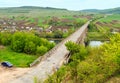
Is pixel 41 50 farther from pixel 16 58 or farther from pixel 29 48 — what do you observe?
pixel 16 58

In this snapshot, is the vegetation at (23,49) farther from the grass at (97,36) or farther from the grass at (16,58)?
the grass at (97,36)

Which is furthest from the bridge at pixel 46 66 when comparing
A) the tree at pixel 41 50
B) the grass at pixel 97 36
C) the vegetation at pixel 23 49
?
the grass at pixel 97 36

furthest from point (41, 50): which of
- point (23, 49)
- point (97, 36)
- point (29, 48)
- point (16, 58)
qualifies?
point (97, 36)

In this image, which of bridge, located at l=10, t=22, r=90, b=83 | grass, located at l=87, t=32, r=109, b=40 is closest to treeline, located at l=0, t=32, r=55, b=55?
bridge, located at l=10, t=22, r=90, b=83

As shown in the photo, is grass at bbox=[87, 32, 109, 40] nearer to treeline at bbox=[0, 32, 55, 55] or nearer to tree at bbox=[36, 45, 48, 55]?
treeline at bbox=[0, 32, 55, 55]

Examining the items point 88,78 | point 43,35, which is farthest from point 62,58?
point 43,35

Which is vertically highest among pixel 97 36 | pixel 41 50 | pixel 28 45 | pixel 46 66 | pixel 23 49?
pixel 46 66

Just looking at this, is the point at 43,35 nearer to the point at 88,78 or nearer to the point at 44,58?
the point at 44,58

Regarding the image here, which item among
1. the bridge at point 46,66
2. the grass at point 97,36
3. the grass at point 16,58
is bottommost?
the grass at point 97,36

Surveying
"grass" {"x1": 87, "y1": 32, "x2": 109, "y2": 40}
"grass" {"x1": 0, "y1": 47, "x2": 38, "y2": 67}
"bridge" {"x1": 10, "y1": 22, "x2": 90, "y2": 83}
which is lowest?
"grass" {"x1": 87, "y1": 32, "x2": 109, "y2": 40}
